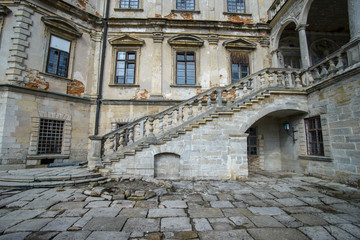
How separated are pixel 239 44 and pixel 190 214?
10764mm

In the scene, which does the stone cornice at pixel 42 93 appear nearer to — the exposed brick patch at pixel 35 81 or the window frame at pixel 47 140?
the exposed brick patch at pixel 35 81

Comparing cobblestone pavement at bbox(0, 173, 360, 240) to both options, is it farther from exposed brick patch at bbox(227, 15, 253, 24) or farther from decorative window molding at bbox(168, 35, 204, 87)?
exposed brick patch at bbox(227, 15, 253, 24)

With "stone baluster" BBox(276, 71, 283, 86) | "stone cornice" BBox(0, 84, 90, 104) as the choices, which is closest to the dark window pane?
"stone cornice" BBox(0, 84, 90, 104)

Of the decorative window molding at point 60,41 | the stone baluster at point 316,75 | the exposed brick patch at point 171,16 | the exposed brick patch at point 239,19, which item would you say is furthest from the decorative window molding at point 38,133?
the stone baluster at point 316,75

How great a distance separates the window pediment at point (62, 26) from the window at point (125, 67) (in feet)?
8.30

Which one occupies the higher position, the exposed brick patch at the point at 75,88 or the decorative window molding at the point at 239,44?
the decorative window molding at the point at 239,44

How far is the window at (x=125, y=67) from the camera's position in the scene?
11.0 metres

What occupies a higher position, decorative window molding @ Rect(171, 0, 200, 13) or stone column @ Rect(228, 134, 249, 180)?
decorative window molding @ Rect(171, 0, 200, 13)

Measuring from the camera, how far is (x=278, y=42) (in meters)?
11.0

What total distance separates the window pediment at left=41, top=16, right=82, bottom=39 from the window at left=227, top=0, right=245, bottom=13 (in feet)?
32.3

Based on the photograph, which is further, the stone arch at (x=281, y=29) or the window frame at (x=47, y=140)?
the stone arch at (x=281, y=29)

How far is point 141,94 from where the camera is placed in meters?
10.6

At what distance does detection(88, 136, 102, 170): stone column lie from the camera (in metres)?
6.96

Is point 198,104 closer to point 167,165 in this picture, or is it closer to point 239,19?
point 167,165
